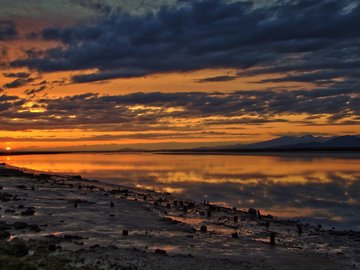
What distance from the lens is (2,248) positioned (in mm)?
25016

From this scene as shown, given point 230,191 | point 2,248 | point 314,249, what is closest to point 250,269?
point 314,249

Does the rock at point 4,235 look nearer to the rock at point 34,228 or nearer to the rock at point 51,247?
the rock at point 34,228

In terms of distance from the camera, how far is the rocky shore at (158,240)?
25609mm

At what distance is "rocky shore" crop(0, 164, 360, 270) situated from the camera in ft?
84.0

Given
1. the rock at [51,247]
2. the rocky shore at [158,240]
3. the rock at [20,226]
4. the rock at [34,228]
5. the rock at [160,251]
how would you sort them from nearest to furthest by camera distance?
the rocky shore at [158,240]
the rock at [51,247]
the rock at [160,251]
the rock at [34,228]
the rock at [20,226]

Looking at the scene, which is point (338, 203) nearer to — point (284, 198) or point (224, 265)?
point (284, 198)

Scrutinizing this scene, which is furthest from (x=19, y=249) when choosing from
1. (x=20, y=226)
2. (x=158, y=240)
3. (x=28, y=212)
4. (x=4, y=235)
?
(x=28, y=212)

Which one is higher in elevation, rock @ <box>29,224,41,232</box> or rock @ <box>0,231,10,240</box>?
rock @ <box>0,231,10,240</box>

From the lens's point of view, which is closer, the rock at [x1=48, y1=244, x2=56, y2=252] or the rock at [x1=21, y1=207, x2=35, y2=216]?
the rock at [x1=48, y1=244, x2=56, y2=252]

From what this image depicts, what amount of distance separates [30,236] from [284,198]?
44.3 m

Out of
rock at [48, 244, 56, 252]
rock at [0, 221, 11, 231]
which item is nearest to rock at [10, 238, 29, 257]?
rock at [48, 244, 56, 252]

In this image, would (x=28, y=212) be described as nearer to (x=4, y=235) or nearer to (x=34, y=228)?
(x=34, y=228)

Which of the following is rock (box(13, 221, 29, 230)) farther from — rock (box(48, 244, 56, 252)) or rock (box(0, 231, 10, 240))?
rock (box(48, 244, 56, 252))

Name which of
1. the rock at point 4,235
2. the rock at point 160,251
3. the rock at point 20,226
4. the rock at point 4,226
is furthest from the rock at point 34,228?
the rock at point 160,251
